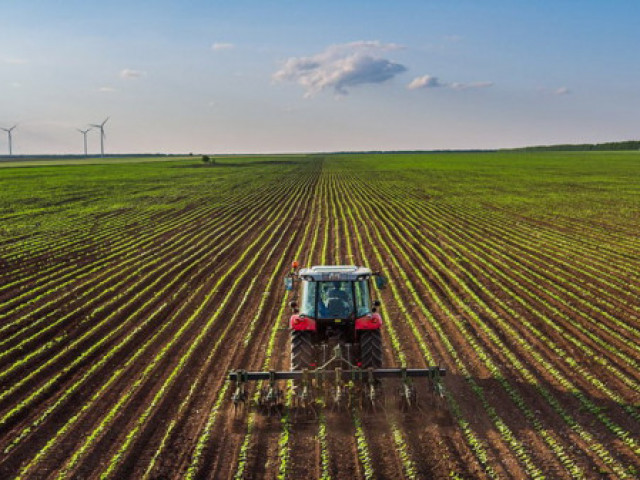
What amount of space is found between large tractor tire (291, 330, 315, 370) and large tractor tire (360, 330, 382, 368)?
0.91 meters

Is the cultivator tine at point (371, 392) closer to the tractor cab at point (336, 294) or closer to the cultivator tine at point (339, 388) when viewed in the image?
the cultivator tine at point (339, 388)

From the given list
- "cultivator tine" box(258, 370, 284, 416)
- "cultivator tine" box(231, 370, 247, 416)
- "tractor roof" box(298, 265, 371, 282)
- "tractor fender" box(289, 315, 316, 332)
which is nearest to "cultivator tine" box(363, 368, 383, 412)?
"tractor fender" box(289, 315, 316, 332)

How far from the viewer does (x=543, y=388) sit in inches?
369

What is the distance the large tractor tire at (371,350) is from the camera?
29.2ft

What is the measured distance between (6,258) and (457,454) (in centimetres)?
1928

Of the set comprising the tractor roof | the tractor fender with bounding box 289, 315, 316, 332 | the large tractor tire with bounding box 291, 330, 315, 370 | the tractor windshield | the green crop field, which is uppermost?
the tractor roof

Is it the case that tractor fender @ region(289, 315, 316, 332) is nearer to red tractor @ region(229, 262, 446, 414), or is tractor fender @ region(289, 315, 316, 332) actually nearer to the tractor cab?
red tractor @ region(229, 262, 446, 414)

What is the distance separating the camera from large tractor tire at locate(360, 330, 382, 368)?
29.2 ft

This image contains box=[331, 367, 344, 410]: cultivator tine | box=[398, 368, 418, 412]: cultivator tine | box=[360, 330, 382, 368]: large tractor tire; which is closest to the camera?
box=[331, 367, 344, 410]: cultivator tine

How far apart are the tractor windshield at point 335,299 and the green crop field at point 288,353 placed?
161 centimetres

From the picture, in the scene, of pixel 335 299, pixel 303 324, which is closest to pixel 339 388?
pixel 303 324

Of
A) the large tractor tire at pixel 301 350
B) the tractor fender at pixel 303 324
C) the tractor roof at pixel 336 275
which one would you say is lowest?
the large tractor tire at pixel 301 350

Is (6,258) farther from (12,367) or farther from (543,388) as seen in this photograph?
(543,388)

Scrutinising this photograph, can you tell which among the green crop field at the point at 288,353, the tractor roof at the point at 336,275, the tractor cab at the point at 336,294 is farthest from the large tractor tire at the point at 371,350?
the tractor roof at the point at 336,275
